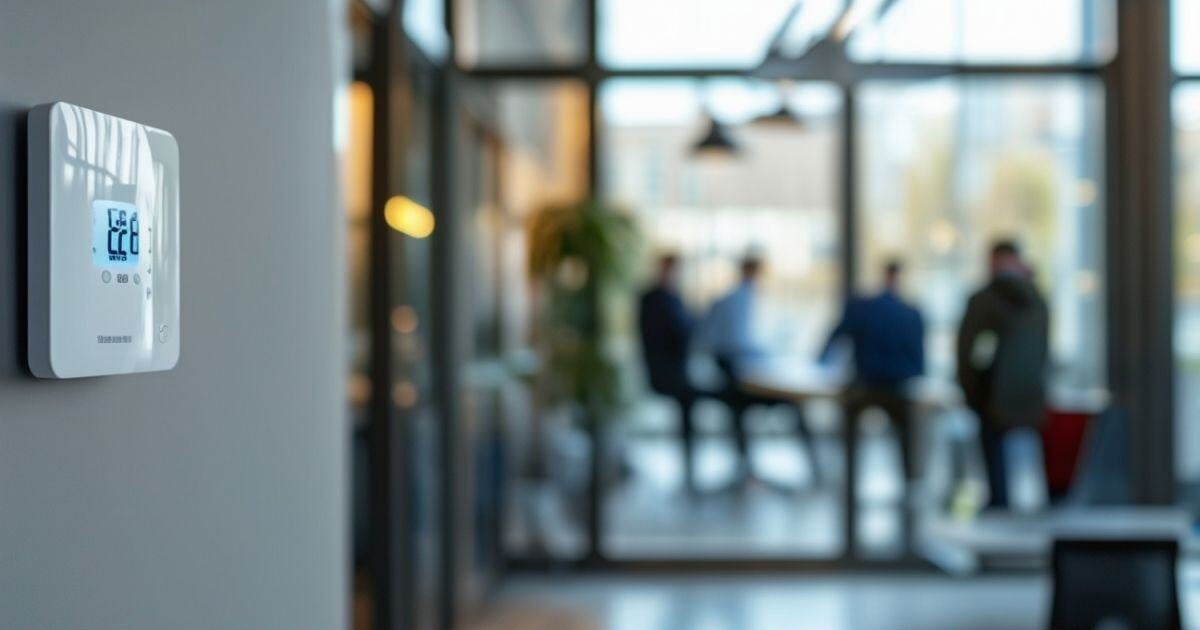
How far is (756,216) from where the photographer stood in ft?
21.3

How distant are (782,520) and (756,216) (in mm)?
1594

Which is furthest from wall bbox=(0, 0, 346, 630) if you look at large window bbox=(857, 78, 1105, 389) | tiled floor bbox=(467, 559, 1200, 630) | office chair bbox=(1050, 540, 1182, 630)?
large window bbox=(857, 78, 1105, 389)

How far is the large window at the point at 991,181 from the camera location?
6.43 m

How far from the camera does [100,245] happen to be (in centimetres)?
109

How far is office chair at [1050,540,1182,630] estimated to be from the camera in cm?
408

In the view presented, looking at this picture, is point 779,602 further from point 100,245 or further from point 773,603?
point 100,245

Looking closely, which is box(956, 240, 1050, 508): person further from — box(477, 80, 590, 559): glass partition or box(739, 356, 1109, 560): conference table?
box(477, 80, 590, 559): glass partition

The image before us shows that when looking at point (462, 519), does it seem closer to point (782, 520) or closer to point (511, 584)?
point (511, 584)

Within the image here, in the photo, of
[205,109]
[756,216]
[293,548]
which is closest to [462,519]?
[756,216]

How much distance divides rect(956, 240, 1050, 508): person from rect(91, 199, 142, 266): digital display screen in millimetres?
5574

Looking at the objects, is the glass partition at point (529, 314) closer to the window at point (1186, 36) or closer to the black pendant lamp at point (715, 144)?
the black pendant lamp at point (715, 144)

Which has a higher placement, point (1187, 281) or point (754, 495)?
point (1187, 281)

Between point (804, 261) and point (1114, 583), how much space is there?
107 inches

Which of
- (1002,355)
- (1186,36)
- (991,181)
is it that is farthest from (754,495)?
(1186,36)
